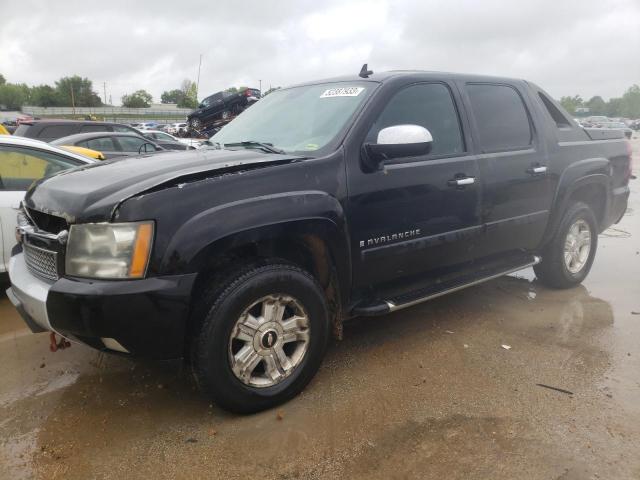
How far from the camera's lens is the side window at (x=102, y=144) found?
9544mm

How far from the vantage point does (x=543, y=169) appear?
4160 mm

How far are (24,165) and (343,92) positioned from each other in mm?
3046

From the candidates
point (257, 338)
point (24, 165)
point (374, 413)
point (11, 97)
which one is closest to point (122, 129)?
point (24, 165)

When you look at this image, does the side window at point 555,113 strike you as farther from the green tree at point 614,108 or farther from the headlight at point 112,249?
the green tree at point 614,108

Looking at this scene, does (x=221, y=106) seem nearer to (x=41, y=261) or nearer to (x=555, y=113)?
(x=555, y=113)

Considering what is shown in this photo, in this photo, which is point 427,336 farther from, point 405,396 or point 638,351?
point 638,351

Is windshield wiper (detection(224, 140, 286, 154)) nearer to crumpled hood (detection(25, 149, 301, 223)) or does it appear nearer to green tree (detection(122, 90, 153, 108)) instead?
crumpled hood (detection(25, 149, 301, 223))

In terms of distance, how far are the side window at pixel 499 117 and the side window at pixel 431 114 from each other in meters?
0.25

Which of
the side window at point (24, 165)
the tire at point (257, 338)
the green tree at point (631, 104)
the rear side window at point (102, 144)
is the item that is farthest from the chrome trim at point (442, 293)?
the green tree at point (631, 104)

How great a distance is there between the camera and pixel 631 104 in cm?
12044

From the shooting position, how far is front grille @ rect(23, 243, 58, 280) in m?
2.55

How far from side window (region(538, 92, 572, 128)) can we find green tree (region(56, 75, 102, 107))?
336 ft

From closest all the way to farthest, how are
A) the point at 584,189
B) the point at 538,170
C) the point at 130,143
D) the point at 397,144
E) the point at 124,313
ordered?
the point at 124,313, the point at 397,144, the point at 538,170, the point at 584,189, the point at 130,143

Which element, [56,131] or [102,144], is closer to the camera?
[102,144]
